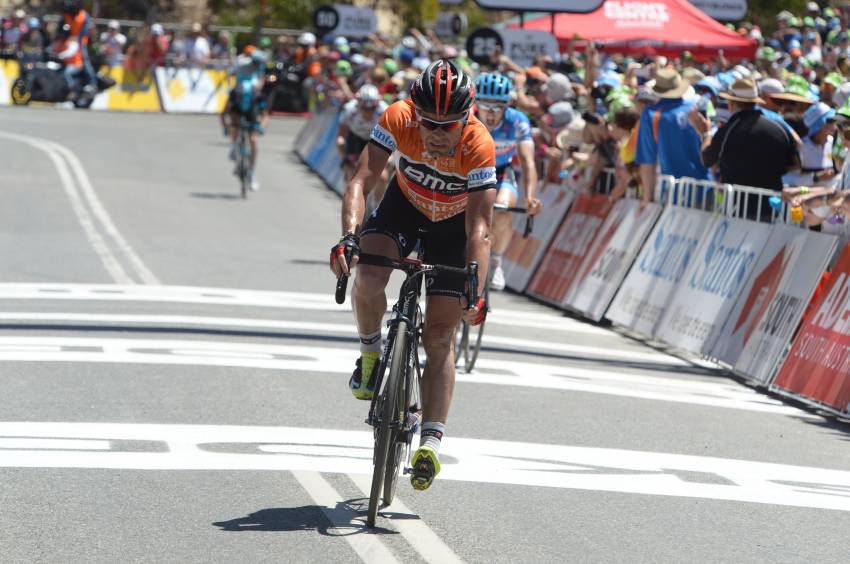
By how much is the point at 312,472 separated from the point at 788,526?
7.17 feet

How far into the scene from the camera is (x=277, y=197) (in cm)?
2633

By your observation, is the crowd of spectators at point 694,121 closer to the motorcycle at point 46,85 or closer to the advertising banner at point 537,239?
the advertising banner at point 537,239

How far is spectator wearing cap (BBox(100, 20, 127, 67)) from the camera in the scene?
148 feet

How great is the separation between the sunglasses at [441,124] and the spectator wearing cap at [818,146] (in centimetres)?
635

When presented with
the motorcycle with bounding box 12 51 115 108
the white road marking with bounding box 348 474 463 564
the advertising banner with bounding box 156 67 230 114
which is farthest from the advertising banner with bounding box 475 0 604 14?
the advertising banner with bounding box 156 67 230 114

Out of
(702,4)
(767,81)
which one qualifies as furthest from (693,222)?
(702,4)

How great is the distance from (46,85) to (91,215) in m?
23.6

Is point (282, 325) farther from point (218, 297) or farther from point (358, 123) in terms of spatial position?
point (358, 123)

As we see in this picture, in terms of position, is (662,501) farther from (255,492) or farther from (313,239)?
(313,239)

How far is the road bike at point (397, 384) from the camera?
664cm

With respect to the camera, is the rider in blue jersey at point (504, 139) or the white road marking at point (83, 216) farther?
the white road marking at point (83, 216)

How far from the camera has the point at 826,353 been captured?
10.9m

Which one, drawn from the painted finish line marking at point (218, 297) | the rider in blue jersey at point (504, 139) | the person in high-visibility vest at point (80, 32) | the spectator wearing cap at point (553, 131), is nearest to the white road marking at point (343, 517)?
the rider in blue jersey at point (504, 139)

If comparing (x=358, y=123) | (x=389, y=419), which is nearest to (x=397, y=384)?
(x=389, y=419)
